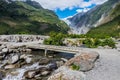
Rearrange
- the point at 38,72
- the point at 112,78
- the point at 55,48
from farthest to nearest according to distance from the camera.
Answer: the point at 55,48, the point at 38,72, the point at 112,78

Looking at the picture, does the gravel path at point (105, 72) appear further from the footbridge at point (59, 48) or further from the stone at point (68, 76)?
the footbridge at point (59, 48)

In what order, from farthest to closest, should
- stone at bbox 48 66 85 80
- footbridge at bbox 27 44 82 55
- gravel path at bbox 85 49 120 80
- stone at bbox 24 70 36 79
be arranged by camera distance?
footbridge at bbox 27 44 82 55
stone at bbox 24 70 36 79
gravel path at bbox 85 49 120 80
stone at bbox 48 66 85 80

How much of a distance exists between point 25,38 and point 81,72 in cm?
8716

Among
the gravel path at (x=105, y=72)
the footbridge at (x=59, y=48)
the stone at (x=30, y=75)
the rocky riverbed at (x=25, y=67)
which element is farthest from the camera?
the footbridge at (x=59, y=48)

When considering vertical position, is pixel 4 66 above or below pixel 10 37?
below

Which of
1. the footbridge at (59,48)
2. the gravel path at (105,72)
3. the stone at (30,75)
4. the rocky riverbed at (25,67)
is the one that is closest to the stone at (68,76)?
the gravel path at (105,72)

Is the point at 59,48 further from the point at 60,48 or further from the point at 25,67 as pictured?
the point at 25,67

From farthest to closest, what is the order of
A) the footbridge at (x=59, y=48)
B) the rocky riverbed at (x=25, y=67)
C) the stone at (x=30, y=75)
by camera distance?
1. the footbridge at (x=59, y=48)
2. the rocky riverbed at (x=25, y=67)
3. the stone at (x=30, y=75)

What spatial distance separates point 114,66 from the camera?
43688 mm

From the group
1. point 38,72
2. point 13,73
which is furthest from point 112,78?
point 13,73

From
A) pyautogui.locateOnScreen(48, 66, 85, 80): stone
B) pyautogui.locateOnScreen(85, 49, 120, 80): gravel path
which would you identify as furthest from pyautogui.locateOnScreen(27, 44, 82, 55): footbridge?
pyautogui.locateOnScreen(48, 66, 85, 80): stone

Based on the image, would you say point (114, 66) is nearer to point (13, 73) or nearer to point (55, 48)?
point (13, 73)

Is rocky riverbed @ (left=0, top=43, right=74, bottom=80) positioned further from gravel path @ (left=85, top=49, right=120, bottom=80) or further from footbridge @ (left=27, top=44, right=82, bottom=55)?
gravel path @ (left=85, top=49, right=120, bottom=80)

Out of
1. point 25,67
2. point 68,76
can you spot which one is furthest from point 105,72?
point 25,67
